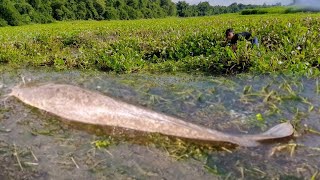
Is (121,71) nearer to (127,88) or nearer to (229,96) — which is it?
(127,88)

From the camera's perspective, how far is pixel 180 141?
461cm

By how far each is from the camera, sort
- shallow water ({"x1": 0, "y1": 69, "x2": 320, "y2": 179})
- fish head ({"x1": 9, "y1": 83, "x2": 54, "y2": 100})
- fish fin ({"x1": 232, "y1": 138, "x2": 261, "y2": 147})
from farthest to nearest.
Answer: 1. fish head ({"x1": 9, "y1": 83, "x2": 54, "y2": 100})
2. fish fin ({"x1": 232, "y1": 138, "x2": 261, "y2": 147})
3. shallow water ({"x1": 0, "y1": 69, "x2": 320, "y2": 179})

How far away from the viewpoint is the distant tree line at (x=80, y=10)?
65250 millimetres

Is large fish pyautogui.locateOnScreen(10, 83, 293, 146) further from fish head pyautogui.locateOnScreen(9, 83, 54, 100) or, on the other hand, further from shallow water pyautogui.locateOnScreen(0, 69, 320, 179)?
shallow water pyautogui.locateOnScreen(0, 69, 320, 179)

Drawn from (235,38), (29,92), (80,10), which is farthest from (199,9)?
(29,92)

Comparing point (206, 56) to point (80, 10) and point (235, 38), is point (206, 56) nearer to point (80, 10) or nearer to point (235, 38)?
point (235, 38)

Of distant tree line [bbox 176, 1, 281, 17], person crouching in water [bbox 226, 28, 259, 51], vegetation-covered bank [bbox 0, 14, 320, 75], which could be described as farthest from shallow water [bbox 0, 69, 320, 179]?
distant tree line [bbox 176, 1, 281, 17]

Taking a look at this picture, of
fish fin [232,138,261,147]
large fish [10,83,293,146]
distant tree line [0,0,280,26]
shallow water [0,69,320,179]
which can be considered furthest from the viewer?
distant tree line [0,0,280,26]

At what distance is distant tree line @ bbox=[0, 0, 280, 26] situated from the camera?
65.2 meters

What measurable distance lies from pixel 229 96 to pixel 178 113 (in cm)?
117

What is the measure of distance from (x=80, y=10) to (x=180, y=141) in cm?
8448

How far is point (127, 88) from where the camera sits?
688 centimetres

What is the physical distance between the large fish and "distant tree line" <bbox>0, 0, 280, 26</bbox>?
6114 cm

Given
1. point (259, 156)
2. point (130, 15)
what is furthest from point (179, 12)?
point (259, 156)
